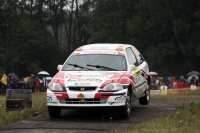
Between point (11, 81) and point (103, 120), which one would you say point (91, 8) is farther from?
point (103, 120)

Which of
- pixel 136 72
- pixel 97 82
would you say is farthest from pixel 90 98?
pixel 136 72

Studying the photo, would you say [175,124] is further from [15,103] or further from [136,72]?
[15,103]

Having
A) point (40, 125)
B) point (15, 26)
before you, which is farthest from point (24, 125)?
point (15, 26)

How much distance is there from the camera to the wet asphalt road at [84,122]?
32.6ft

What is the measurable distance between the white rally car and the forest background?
42.4 metres

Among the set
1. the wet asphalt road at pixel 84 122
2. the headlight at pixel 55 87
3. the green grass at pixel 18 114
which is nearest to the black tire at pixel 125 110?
the wet asphalt road at pixel 84 122

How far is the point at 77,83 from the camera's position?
1110cm

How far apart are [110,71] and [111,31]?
176 feet

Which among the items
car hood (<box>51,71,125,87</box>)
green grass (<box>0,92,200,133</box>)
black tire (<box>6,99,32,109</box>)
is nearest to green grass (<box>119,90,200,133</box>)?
green grass (<box>0,92,200,133</box>)

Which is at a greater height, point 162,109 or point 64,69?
point 64,69

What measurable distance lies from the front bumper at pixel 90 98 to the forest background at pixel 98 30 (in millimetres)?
44149

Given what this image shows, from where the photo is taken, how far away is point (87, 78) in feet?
37.0

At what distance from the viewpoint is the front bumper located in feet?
36.1

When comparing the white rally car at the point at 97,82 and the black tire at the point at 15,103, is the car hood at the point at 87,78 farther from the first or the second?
the black tire at the point at 15,103
